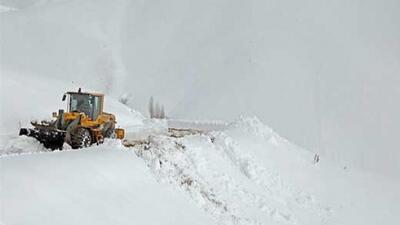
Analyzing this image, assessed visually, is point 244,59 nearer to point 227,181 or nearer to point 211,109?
point 211,109

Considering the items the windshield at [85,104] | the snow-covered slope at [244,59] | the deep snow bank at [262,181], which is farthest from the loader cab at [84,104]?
the snow-covered slope at [244,59]

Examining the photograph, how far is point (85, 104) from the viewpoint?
54.2 ft

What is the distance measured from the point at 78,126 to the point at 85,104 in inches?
61.7

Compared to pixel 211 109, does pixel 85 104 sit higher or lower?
lower

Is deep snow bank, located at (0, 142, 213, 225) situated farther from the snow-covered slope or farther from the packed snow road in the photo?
the snow-covered slope

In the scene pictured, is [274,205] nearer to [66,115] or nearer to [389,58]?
[66,115]

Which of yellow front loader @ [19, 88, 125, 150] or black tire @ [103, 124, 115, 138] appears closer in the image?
yellow front loader @ [19, 88, 125, 150]

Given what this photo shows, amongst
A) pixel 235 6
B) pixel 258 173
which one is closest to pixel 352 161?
pixel 258 173

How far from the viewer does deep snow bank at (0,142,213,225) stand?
6.63 m

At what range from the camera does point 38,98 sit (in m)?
28.4

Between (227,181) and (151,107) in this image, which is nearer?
(227,181)

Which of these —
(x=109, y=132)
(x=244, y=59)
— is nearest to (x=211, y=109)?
(x=244, y=59)

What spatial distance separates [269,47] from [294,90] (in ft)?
→ 33.3

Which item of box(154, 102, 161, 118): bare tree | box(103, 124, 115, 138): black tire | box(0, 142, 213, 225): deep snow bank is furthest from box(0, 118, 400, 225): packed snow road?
box(154, 102, 161, 118): bare tree
